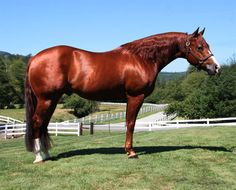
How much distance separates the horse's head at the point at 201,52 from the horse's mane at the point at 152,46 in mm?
308

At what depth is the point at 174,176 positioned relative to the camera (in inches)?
254

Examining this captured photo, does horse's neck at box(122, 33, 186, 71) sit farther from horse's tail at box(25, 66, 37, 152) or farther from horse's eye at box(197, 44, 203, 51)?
horse's tail at box(25, 66, 37, 152)

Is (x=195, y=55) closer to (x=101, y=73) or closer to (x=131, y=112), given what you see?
(x=131, y=112)

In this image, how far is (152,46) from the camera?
8070 millimetres

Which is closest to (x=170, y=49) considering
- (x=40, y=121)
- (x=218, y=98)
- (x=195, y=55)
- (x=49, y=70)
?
(x=195, y=55)

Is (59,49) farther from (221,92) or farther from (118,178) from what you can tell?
(221,92)

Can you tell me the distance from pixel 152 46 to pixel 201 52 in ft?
3.34

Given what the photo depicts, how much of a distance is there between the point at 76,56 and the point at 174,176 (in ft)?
9.96

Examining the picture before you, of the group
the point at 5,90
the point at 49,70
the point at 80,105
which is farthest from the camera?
the point at 5,90

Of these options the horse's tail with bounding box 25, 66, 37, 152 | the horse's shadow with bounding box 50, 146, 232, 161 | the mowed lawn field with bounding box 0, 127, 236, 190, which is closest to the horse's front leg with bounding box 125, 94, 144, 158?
the mowed lawn field with bounding box 0, 127, 236, 190

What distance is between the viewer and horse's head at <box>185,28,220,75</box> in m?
8.07

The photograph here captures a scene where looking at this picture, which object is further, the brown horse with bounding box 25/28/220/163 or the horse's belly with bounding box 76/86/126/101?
the horse's belly with bounding box 76/86/126/101

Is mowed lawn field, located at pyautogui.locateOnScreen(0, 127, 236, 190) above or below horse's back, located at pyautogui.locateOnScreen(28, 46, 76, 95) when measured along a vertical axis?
below

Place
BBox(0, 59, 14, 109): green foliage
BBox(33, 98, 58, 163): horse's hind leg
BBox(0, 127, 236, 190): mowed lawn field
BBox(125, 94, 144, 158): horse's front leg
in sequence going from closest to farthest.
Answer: BBox(0, 127, 236, 190): mowed lawn field < BBox(33, 98, 58, 163): horse's hind leg < BBox(125, 94, 144, 158): horse's front leg < BBox(0, 59, 14, 109): green foliage
